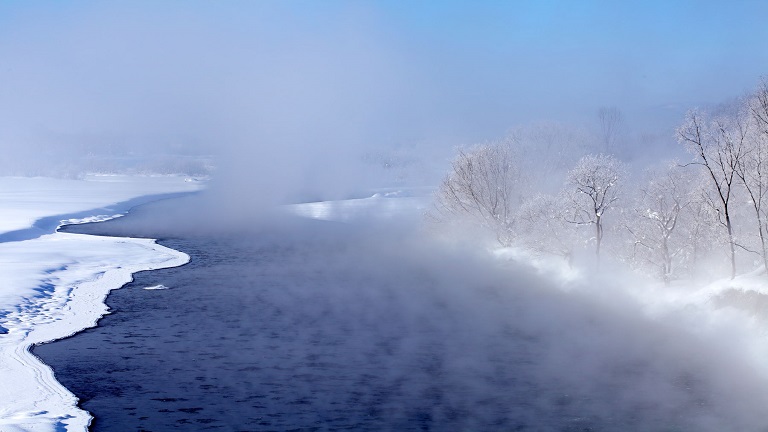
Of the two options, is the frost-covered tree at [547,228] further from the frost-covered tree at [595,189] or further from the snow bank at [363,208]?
the snow bank at [363,208]

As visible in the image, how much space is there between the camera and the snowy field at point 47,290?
57.8ft

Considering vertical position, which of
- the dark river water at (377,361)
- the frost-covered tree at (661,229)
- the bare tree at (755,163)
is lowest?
the dark river water at (377,361)

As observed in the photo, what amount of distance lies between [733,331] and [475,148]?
31.6 meters

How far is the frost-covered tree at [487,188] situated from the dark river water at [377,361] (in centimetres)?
1330

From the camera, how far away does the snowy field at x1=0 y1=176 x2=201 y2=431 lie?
17.6 metres

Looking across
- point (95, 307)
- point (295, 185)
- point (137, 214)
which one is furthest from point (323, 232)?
point (295, 185)

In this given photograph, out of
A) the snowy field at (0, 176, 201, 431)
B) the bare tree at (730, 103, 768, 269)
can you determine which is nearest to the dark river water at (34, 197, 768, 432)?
the snowy field at (0, 176, 201, 431)

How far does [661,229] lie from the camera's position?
37.0 m

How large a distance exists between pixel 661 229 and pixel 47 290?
30898 millimetres

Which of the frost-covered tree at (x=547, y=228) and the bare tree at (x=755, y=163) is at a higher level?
the bare tree at (x=755, y=163)

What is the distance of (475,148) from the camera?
5541 cm

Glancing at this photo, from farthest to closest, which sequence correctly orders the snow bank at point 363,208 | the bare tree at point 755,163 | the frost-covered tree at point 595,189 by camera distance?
the snow bank at point 363,208 → the frost-covered tree at point 595,189 → the bare tree at point 755,163

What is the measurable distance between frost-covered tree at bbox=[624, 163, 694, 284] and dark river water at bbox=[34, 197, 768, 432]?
211 inches

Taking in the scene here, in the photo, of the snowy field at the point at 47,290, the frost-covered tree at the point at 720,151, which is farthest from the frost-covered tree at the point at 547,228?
the snowy field at the point at 47,290
